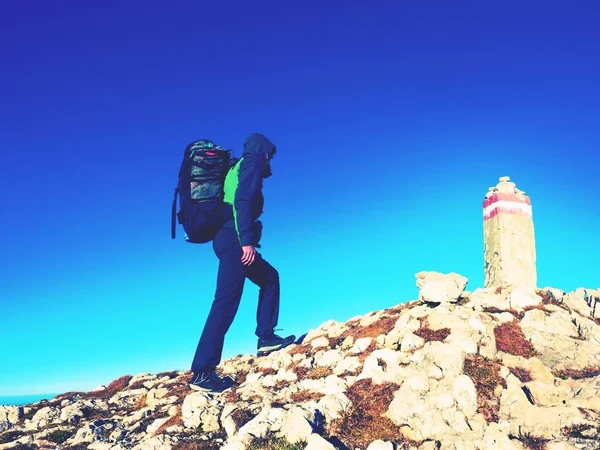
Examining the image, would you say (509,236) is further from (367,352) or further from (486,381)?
(486,381)

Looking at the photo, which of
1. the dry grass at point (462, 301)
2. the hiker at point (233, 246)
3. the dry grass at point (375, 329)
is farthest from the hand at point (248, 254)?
the dry grass at point (462, 301)

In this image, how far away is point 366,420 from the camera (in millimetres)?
5980

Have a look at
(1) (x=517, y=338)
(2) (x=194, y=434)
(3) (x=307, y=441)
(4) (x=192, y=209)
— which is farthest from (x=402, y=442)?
(4) (x=192, y=209)

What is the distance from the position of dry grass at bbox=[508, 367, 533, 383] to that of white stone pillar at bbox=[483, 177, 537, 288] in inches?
204

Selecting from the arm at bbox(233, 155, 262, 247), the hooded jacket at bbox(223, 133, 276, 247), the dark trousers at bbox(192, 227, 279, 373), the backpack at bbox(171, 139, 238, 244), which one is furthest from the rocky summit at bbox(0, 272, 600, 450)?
the backpack at bbox(171, 139, 238, 244)

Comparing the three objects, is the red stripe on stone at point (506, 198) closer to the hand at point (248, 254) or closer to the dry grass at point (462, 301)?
the dry grass at point (462, 301)

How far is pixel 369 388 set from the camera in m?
6.75

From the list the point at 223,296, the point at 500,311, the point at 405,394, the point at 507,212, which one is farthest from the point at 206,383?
the point at 507,212

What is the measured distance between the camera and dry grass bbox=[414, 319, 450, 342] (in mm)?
8055

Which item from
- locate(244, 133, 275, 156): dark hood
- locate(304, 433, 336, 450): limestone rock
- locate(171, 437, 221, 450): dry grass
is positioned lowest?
locate(171, 437, 221, 450): dry grass

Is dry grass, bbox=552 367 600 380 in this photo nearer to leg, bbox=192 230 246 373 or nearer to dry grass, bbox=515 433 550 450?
dry grass, bbox=515 433 550 450

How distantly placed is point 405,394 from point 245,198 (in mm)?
3922

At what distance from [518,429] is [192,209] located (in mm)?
5829

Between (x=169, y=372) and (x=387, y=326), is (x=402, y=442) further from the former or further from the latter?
(x=169, y=372)
